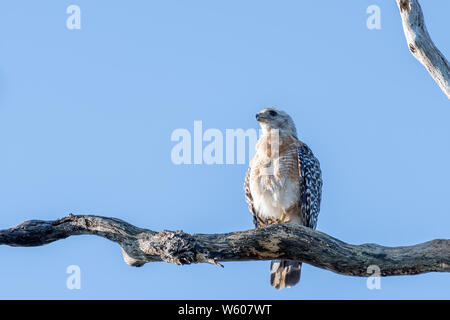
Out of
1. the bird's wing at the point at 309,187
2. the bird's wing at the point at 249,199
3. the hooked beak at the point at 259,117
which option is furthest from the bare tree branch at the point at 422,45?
the bird's wing at the point at 249,199

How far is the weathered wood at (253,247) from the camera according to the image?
8.26 m

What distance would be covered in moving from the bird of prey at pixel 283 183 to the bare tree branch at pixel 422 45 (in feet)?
10.8

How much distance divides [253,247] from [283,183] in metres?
3.20

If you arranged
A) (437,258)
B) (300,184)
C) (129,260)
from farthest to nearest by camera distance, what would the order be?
(300,184) → (129,260) → (437,258)

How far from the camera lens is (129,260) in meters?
8.86

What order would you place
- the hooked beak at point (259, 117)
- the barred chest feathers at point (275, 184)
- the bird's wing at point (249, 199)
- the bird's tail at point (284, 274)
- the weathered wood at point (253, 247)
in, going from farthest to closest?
the hooked beak at point (259, 117) < the bird's wing at point (249, 199) < the barred chest feathers at point (275, 184) < the bird's tail at point (284, 274) < the weathered wood at point (253, 247)

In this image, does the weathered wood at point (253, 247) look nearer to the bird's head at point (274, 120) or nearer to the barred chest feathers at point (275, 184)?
the barred chest feathers at point (275, 184)

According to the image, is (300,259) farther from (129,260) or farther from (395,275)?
(129,260)

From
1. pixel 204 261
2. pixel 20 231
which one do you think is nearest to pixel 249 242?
pixel 204 261

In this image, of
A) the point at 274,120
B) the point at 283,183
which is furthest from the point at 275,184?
the point at 274,120

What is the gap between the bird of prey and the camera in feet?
38.1

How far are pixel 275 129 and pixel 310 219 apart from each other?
1536 mm

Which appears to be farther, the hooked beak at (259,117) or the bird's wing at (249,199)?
the hooked beak at (259,117)

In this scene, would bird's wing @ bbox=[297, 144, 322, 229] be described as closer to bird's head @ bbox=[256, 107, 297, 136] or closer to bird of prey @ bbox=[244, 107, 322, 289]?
bird of prey @ bbox=[244, 107, 322, 289]
